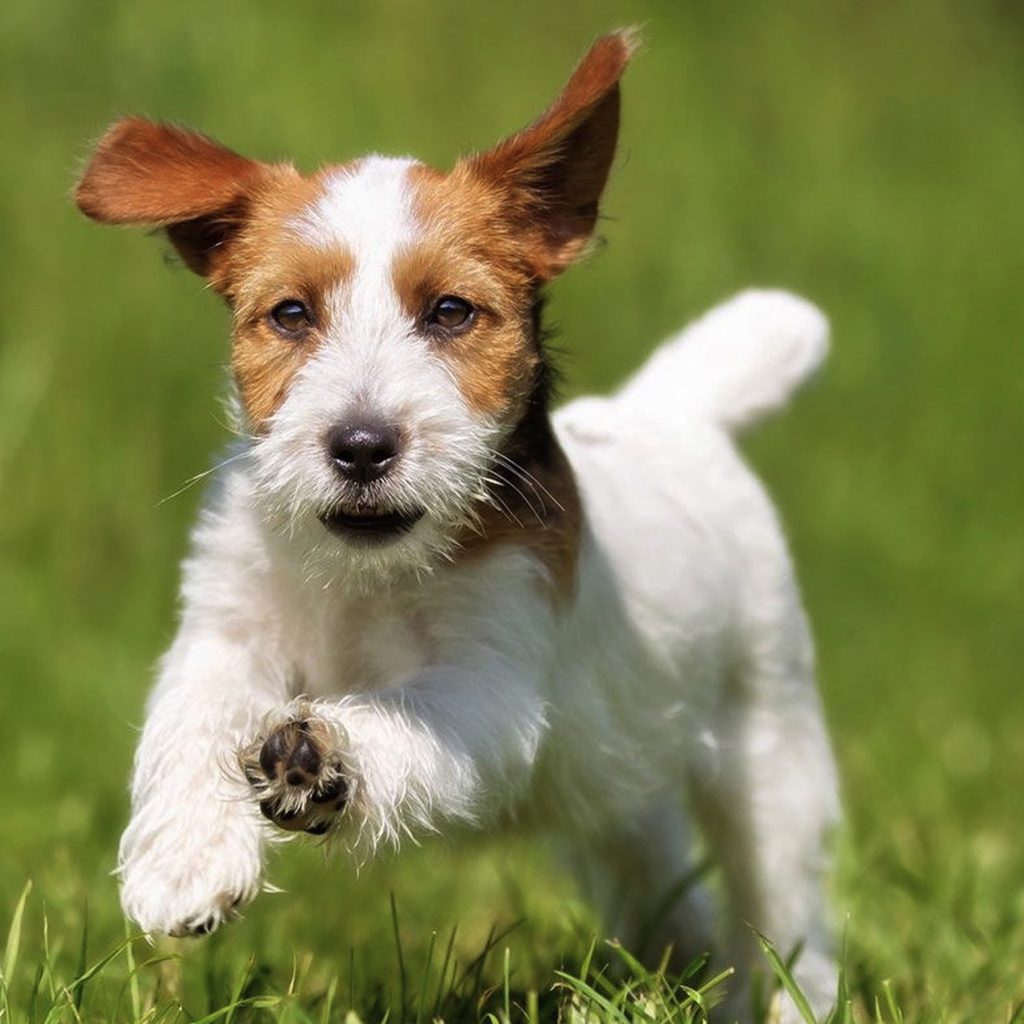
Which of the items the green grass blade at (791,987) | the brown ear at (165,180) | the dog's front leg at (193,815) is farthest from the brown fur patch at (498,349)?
the green grass blade at (791,987)

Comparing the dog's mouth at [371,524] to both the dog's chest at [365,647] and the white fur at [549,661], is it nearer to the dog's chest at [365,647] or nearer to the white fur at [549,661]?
the white fur at [549,661]

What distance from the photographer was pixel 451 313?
15.3ft

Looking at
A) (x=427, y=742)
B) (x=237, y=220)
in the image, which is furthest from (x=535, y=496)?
(x=237, y=220)

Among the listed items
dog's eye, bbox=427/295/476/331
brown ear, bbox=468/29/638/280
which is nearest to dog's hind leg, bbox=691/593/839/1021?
brown ear, bbox=468/29/638/280

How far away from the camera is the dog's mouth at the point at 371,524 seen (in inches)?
175

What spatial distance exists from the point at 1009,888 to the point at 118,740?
365 centimetres

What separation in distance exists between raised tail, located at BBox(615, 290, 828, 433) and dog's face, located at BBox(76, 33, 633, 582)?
5.55 ft

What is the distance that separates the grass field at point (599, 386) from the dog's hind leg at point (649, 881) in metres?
0.20

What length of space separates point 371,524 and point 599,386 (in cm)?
787

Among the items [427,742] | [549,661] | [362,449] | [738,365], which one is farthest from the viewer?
[738,365]

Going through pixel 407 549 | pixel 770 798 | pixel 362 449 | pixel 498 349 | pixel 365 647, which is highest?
pixel 498 349

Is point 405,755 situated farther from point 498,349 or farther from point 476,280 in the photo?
point 476,280

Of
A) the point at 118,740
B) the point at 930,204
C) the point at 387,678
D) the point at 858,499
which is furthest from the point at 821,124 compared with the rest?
the point at 387,678

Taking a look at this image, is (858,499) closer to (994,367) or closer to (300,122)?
(994,367)
